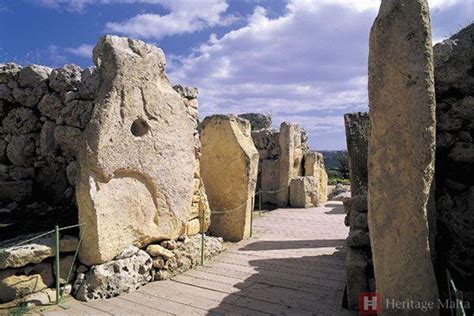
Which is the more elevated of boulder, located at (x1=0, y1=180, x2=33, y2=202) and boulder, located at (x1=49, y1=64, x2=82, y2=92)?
boulder, located at (x1=49, y1=64, x2=82, y2=92)

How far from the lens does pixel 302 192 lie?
10594mm

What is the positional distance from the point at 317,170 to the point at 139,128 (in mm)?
8428

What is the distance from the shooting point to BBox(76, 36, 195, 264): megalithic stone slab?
3.92 meters

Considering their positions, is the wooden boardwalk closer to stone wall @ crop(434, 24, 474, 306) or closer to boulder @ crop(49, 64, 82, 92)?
stone wall @ crop(434, 24, 474, 306)

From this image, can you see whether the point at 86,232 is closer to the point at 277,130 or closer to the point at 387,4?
the point at 387,4

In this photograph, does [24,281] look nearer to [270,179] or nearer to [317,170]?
[270,179]

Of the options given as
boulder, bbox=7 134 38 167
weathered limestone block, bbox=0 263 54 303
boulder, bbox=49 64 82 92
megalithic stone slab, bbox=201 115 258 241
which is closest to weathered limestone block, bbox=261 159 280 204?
megalithic stone slab, bbox=201 115 258 241

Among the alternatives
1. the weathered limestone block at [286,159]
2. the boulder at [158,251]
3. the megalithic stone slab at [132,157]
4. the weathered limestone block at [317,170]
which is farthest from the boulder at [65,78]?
the weathered limestone block at [317,170]

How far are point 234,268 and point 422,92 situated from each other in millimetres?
3553

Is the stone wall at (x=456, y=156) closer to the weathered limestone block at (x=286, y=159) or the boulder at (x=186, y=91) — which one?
the boulder at (x=186, y=91)

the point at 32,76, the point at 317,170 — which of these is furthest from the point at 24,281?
the point at 317,170

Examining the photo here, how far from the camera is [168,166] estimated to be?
15.6 feet

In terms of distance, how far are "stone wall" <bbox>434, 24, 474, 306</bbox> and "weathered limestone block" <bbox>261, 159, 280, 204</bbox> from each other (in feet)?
26.1

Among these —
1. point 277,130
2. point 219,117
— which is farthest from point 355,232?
point 277,130
